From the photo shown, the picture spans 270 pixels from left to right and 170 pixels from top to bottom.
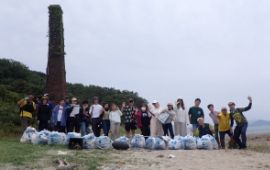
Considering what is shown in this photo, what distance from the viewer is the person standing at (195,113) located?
680 inches

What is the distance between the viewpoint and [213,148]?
1594 centimetres

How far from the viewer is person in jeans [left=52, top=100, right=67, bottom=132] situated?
17125 millimetres

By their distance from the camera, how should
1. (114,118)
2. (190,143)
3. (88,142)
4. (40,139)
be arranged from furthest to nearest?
(114,118) < (190,143) < (40,139) < (88,142)

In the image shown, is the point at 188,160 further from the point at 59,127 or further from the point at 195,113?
the point at 59,127

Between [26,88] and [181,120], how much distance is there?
A: 17.8 meters

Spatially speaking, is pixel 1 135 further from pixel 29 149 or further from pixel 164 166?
pixel 164 166

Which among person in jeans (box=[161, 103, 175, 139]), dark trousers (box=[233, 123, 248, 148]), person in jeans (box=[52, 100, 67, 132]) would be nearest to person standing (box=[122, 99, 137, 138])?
person in jeans (box=[161, 103, 175, 139])

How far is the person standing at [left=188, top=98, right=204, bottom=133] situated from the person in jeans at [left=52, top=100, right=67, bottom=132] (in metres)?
4.35

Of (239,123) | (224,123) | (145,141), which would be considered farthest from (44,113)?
(239,123)

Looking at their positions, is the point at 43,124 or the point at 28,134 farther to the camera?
the point at 43,124

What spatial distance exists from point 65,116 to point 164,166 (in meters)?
6.20

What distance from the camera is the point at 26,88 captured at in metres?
33.0

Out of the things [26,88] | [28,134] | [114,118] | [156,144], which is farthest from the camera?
[26,88]

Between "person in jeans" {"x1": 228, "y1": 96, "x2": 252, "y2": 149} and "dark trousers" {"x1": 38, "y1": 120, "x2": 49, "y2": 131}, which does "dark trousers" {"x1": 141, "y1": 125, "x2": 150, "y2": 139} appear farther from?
"dark trousers" {"x1": 38, "y1": 120, "x2": 49, "y2": 131}
